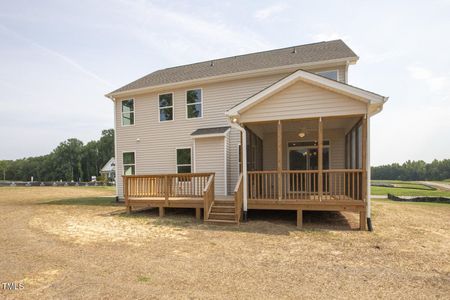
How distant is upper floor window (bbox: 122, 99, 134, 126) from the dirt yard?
21.8 ft

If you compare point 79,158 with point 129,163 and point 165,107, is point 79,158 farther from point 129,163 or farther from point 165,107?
point 165,107

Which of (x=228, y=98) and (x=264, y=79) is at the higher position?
(x=264, y=79)

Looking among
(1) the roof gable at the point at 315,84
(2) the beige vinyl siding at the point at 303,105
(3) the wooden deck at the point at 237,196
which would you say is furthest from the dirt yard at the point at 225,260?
(1) the roof gable at the point at 315,84

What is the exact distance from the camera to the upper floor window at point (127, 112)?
13.3 metres

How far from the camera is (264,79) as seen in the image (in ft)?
35.8

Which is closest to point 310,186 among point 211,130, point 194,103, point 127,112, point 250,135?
point 250,135

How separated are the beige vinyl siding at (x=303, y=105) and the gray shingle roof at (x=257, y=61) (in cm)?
333

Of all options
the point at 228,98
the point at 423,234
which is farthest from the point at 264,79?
the point at 423,234

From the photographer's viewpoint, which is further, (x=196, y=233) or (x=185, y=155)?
(x=185, y=155)

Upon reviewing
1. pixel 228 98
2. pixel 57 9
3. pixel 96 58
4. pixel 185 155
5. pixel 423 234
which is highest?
pixel 57 9

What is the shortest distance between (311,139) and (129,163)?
9559 mm

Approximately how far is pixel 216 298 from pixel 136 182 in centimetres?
749

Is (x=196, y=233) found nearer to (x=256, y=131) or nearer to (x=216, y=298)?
(x=216, y=298)

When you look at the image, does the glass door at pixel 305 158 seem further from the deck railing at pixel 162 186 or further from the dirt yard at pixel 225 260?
the deck railing at pixel 162 186
